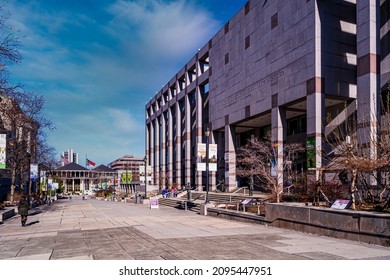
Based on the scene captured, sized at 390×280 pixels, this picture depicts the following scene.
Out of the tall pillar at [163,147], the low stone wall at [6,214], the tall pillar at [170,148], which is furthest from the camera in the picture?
the tall pillar at [163,147]

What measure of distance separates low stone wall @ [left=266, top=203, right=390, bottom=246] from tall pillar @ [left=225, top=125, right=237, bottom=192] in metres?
28.1

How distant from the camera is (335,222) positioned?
13.3 m

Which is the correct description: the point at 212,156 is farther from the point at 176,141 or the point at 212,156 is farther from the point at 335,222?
the point at 176,141

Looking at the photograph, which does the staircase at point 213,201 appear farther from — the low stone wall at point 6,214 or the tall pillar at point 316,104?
the low stone wall at point 6,214

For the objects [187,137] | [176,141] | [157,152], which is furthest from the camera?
[157,152]

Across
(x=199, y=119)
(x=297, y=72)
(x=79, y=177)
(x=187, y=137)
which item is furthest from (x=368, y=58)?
(x=79, y=177)

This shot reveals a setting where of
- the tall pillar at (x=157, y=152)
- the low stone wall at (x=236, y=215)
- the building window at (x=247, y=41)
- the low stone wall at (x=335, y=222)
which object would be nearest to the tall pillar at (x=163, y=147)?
the tall pillar at (x=157, y=152)

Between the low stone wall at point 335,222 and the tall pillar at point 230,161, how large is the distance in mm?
28105

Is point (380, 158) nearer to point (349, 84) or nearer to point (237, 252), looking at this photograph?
point (237, 252)

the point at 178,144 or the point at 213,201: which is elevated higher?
the point at 178,144

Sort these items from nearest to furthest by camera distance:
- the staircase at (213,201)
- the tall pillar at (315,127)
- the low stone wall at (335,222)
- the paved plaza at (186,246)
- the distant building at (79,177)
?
the paved plaza at (186,246) → the low stone wall at (335,222) → the staircase at (213,201) → the tall pillar at (315,127) → the distant building at (79,177)

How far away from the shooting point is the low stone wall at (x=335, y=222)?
452 inches

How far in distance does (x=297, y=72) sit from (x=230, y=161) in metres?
17.3

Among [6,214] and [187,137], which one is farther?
[187,137]
